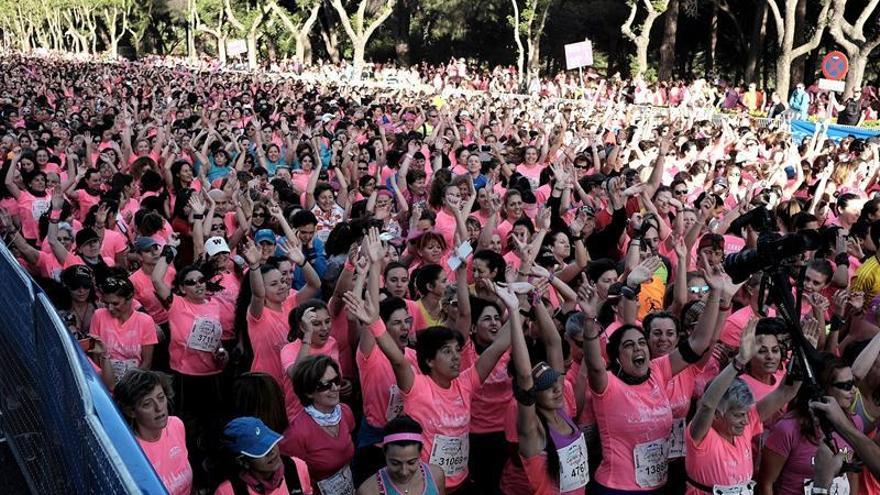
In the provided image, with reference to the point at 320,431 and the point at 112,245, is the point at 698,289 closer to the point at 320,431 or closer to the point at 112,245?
the point at 320,431

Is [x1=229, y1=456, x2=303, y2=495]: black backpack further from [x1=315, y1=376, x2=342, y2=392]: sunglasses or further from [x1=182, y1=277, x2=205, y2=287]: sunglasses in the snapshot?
[x1=182, y1=277, x2=205, y2=287]: sunglasses

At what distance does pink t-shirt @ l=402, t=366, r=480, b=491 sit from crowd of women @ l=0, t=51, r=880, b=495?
0.01m

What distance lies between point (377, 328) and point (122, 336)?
180 centimetres

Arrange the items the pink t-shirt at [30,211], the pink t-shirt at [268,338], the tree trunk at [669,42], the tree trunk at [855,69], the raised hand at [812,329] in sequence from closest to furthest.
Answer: the raised hand at [812,329] < the pink t-shirt at [268,338] < the pink t-shirt at [30,211] < the tree trunk at [855,69] < the tree trunk at [669,42]

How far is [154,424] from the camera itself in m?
3.89

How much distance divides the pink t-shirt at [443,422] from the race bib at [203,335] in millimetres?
1831

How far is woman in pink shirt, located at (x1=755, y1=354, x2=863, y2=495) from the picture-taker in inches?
163

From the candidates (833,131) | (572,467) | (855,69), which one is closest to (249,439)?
(572,467)

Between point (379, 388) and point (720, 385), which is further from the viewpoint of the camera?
point (379, 388)

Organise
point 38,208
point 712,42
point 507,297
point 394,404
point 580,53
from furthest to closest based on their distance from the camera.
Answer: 1. point 712,42
2. point 580,53
3. point 38,208
4. point 394,404
5. point 507,297

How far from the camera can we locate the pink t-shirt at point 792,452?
414cm

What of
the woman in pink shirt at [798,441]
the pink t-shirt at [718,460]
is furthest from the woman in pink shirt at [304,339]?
the woman in pink shirt at [798,441]

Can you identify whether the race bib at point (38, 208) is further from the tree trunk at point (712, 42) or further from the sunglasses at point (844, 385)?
the tree trunk at point (712, 42)

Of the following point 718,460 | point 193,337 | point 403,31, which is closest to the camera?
point 718,460
